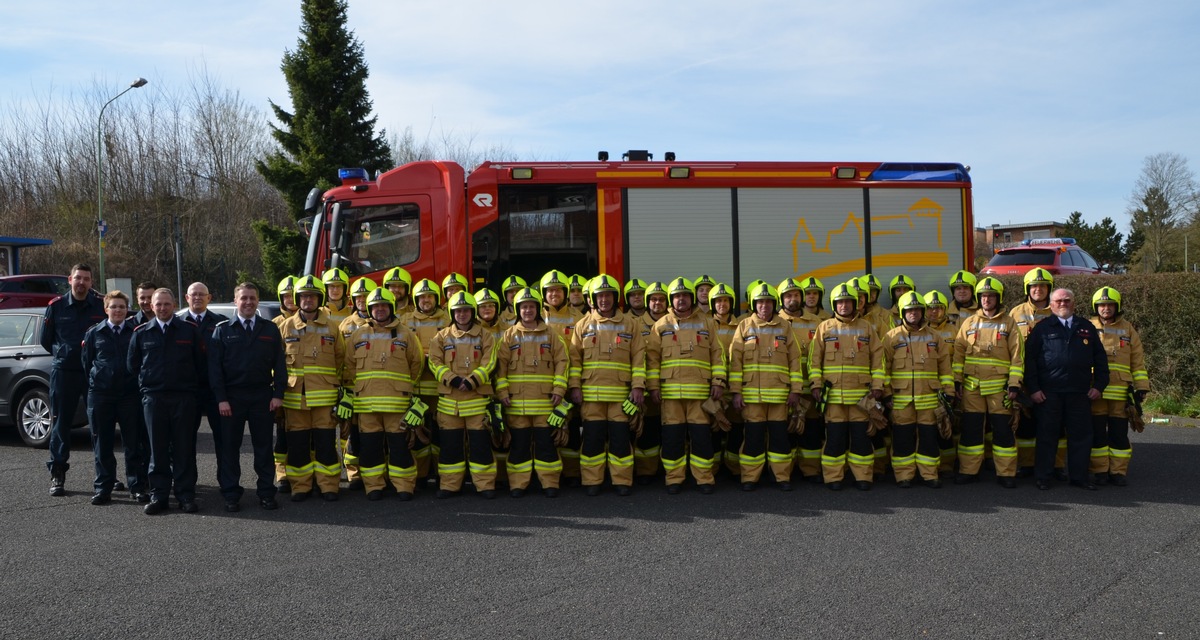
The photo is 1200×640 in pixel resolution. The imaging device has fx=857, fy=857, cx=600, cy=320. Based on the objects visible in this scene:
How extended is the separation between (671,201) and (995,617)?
5784mm

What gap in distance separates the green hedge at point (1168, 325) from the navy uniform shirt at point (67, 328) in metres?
12.3

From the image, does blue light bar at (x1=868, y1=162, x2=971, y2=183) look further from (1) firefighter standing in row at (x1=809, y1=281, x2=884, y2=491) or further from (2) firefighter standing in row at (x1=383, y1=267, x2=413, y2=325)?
(2) firefighter standing in row at (x1=383, y1=267, x2=413, y2=325)

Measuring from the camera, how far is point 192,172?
1507 inches

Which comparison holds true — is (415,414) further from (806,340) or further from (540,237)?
(806,340)

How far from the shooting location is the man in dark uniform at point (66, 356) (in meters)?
7.10

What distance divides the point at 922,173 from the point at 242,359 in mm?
7346

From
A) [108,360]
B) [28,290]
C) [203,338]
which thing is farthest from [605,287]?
[28,290]

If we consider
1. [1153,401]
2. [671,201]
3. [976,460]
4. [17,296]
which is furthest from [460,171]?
[17,296]

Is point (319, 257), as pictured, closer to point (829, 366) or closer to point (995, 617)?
point (829, 366)

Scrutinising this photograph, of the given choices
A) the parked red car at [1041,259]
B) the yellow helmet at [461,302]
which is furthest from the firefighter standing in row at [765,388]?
the parked red car at [1041,259]

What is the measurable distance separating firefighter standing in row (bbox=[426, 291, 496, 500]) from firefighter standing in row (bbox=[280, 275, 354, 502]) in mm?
782

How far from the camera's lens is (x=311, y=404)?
6.84m

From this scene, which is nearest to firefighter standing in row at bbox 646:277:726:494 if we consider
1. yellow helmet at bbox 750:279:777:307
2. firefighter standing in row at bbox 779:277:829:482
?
yellow helmet at bbox 750:279:777:307

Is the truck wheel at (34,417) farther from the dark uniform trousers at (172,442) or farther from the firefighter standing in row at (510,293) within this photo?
the firefighter standing in row at (510,293)
